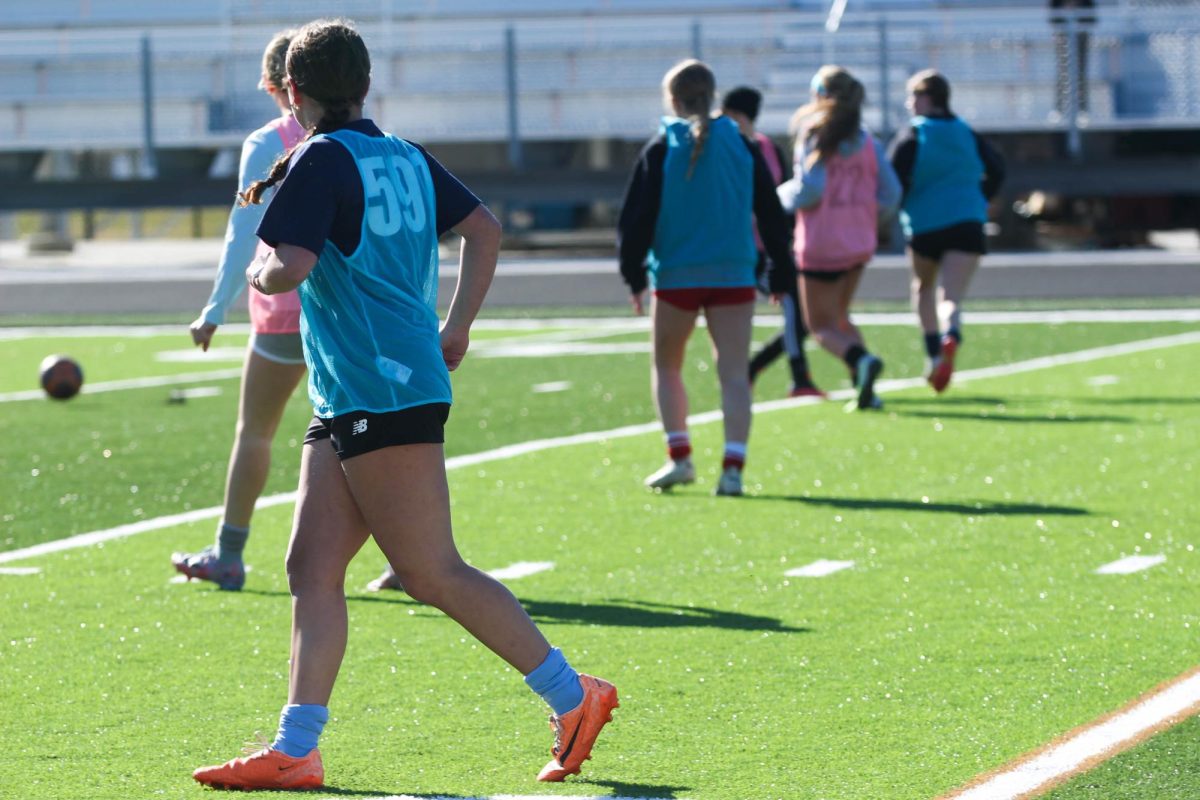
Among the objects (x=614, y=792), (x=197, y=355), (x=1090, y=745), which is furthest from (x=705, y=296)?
(x=197, y=355)

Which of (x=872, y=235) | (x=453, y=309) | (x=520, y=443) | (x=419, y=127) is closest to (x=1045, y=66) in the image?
(x=419, y=127)

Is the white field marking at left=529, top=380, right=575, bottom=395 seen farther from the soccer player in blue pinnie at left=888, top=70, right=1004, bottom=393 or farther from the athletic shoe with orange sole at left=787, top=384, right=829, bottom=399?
the soccer player in blue pinnie at left=888, top=70, right=1004, bottom=393

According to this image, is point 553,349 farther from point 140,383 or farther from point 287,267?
point 287,267

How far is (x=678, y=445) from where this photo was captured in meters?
9.97

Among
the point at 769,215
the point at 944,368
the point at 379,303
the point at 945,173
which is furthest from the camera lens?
the point at 945,173

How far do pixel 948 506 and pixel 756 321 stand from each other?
11070 millimetres

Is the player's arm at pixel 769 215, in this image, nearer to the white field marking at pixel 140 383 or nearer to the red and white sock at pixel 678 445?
the red and white sock at pixel 678 445

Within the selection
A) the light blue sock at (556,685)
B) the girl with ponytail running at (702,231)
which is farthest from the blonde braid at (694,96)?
the light blue sock at (556,685)

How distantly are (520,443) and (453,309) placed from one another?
6524mm

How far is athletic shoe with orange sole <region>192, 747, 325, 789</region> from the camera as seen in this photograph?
16.3 feet

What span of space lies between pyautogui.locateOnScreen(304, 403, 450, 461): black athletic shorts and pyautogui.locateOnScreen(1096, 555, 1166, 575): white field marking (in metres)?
3.48

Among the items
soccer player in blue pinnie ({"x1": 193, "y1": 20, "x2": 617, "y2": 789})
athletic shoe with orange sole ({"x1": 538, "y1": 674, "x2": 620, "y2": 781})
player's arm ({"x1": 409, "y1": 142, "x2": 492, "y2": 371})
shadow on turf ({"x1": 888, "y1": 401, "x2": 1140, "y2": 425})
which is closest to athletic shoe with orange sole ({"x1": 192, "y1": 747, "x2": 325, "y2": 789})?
soccer player in blue pinnie ({"x1": 193, "y1": 20, "x2": 617, "y2": 789})

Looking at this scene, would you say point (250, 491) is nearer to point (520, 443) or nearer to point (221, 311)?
point (221, 311)

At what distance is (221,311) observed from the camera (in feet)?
23.9
